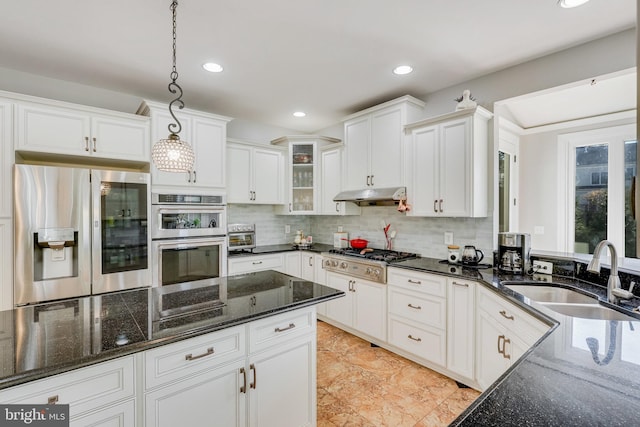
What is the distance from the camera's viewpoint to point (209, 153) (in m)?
3.29

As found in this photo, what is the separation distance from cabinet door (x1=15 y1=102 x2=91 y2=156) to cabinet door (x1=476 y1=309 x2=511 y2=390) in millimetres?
3527

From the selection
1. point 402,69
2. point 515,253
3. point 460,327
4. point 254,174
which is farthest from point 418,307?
point 254,174

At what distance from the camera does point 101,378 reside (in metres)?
1.13

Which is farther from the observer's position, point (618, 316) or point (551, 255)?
point (551, 255)

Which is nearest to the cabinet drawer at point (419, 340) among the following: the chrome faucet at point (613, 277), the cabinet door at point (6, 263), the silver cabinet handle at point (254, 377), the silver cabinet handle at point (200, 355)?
the chrome faucet at point (613, 277)

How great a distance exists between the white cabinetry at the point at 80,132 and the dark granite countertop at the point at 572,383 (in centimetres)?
314

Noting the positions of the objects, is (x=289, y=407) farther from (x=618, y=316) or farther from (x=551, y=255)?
(x=551, y=255)

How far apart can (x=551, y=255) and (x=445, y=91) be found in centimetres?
185

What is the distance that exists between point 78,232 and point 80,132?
0.85m

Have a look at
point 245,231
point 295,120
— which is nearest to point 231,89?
point 295,120

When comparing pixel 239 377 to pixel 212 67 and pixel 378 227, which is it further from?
pixel 378 227

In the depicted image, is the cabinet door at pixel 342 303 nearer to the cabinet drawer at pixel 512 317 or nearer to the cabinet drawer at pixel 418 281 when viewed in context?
the cabinet drawer at pixel 418 281

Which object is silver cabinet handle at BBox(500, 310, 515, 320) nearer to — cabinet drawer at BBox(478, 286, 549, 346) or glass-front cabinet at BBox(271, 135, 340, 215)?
cabinet drawer at BBox(478, 286, 549, 346)

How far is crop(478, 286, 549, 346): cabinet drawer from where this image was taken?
165cm
